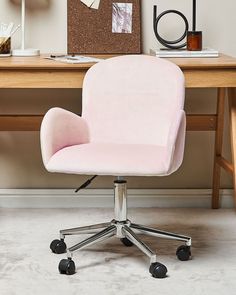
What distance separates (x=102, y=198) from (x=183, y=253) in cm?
95

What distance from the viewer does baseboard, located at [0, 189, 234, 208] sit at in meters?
3.53

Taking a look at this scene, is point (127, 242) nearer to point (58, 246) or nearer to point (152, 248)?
point (152, 248)

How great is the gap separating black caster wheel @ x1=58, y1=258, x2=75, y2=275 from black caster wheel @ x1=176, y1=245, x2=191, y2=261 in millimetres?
437

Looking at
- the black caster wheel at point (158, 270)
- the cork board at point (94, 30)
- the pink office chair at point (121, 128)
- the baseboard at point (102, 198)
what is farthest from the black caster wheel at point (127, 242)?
the cork board at point (94, 30)

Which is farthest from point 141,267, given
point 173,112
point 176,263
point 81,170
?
point 173,112

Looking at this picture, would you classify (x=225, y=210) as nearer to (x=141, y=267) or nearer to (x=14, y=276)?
(x=141, y=267)

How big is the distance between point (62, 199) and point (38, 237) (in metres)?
0.57

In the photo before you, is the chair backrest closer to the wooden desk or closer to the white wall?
the wooden desk

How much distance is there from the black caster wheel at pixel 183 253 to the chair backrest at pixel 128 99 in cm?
44

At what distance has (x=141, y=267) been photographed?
8.57ft

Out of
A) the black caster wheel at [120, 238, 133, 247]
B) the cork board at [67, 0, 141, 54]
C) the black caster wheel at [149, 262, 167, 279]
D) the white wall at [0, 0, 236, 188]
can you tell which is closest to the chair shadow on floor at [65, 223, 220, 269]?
the black caster wheel at [120, 238, 133, 247]

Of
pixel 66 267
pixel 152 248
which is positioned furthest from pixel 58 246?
pixel 152 248

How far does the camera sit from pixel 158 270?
2477 mm

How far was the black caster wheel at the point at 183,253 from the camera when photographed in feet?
8.78
